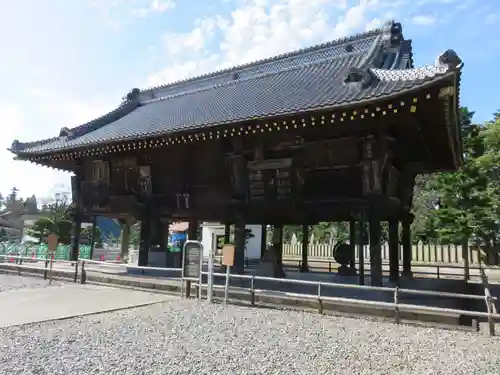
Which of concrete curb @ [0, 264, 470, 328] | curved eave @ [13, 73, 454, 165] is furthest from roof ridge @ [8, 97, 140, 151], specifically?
concrete curb @ [0, 264, 470, 328]

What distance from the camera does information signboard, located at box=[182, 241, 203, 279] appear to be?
986 cm

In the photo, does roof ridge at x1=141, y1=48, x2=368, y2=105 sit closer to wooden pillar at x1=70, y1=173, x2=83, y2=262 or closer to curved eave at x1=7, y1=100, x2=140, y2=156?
curved eave at x1=7, y1=100, x2=140, y2=156

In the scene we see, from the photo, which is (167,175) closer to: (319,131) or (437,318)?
(319,131)

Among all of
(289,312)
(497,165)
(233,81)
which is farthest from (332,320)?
(497,165)

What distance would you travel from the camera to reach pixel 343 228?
38000 millimetres

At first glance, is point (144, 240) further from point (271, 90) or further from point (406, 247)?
point (406, 247)

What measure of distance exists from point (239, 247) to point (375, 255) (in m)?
3.96

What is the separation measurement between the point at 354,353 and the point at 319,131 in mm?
6470

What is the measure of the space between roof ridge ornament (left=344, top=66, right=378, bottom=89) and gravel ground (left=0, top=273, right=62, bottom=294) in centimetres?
1026

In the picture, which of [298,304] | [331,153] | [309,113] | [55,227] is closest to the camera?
[298,304]

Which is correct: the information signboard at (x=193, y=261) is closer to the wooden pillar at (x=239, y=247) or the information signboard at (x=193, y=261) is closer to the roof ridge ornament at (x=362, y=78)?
the wooden pillar at (x=239, y=247)

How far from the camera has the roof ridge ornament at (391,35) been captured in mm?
13250

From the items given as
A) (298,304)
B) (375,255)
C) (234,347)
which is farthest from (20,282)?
(375,255)

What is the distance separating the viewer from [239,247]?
11719 mm
